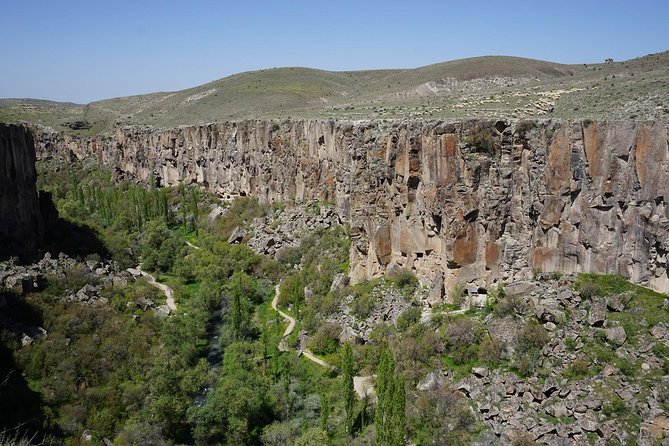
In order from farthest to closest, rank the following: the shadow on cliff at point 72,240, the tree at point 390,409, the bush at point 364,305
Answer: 1. the shadow on cliff at point 72,240
2. the bush at point 364,305
3. the tree at point 390,409

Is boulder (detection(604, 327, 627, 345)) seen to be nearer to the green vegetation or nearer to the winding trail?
the green vegetation

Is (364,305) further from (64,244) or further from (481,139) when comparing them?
(64,244)

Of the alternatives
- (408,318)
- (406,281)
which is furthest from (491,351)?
(406,281)

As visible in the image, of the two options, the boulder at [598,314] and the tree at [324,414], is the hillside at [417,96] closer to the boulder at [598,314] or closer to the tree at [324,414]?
the boulder at [598,314]

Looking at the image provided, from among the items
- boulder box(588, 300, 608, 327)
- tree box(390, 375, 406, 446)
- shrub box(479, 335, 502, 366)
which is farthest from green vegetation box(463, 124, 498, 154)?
tree box(390, 375, 406, 446)

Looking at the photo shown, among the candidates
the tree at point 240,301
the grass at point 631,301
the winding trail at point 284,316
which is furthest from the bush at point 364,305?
the grass at point 631,301

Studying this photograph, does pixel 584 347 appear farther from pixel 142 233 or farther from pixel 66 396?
pixel 142 233

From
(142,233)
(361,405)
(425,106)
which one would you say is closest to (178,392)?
(361,405)
